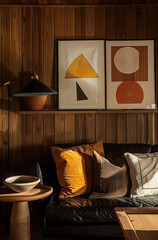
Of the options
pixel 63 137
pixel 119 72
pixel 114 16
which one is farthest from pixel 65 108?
pixel 114 16

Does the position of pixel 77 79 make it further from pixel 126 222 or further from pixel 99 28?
pixel 126 222

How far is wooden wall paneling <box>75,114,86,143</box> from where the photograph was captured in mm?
3156

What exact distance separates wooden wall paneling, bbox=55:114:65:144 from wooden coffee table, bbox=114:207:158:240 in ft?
4.72

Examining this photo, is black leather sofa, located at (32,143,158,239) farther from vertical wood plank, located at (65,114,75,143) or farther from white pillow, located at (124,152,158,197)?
vertical wood plank, located at (65,114,75,143)

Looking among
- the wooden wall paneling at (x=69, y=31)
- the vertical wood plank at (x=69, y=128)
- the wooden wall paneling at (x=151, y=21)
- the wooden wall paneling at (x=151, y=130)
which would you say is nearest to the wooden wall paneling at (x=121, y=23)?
the wooden wall paneling at (x=151, y=21)

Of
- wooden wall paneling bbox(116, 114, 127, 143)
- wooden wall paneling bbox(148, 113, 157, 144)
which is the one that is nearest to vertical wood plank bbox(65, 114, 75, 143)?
wooden wall paneling bbox(116, 114, 127, 143)

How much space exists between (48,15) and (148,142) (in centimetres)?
194

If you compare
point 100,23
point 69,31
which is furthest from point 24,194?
point 100,23

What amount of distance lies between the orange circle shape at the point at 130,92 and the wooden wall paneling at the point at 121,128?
0.60 ft

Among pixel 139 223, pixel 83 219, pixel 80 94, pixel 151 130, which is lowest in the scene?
pixel 83 219

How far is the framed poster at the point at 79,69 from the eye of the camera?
314 centimetres

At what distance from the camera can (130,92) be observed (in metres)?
3.15

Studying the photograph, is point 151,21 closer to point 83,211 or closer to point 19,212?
point 83,211

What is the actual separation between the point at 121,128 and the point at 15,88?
1.36m
